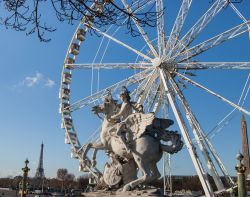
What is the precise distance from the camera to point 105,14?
640 centimetres

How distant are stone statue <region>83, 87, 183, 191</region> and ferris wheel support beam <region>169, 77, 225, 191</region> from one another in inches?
166

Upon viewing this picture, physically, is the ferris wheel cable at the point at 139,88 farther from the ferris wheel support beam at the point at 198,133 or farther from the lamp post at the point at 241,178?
the lamp post at the point at 241,178

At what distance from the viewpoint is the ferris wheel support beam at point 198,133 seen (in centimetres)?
1517

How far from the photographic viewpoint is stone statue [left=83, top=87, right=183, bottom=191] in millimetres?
10883

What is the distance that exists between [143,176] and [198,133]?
5.43 metres

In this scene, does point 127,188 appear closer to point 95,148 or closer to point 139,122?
point 139,122

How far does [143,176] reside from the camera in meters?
10.7

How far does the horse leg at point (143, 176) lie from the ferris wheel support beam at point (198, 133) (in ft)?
16.0

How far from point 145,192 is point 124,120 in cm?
229

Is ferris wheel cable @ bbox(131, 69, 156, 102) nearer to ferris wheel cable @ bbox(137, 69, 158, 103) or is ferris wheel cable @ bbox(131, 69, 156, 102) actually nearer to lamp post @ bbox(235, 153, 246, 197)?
ferris wheel cable @ bbox(137, 69, 158, 103)

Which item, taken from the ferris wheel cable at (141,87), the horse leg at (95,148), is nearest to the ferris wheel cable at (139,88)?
the ferris wheel cable at (141,87)

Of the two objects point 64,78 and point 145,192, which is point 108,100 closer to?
point 145,192

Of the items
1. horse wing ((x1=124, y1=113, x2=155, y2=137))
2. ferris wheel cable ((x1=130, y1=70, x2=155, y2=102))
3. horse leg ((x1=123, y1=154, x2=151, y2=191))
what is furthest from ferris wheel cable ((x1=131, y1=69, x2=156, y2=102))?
horse leg ((x1=123, y1=154, x2=151, y2=191))

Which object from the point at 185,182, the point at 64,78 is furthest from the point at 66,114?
the point at 185,182
